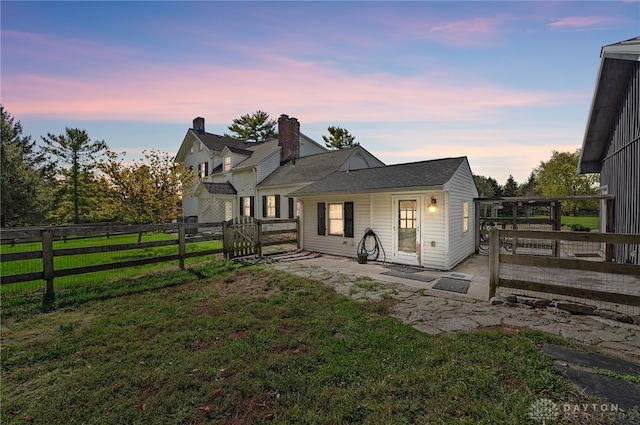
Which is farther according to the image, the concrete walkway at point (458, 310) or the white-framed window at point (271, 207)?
the white-framed window at point (271, 207)

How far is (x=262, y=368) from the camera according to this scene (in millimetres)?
3043

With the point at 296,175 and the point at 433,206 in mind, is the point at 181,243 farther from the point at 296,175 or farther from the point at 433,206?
the point at 296,175

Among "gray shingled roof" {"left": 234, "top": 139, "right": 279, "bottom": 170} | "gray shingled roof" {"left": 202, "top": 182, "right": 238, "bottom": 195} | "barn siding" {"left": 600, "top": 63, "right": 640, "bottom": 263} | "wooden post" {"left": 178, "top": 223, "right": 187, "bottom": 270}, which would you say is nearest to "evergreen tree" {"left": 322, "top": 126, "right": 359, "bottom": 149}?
"gray shingled roof" {"left": 234, "top": 139, "right": 279, "bottom": 170}

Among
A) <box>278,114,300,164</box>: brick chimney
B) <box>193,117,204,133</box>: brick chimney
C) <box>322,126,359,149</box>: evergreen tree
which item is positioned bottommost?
<box>278,114,300,164</box>: brick chimney

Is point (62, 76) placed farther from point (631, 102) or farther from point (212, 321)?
point (631, 102)

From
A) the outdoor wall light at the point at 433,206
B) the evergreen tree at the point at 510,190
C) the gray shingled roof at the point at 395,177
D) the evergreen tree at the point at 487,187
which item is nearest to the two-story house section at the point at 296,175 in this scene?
the gray shingled roof at the point at 395,177

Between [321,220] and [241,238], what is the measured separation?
130 inches

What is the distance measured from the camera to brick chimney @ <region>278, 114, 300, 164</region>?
65.8 ft

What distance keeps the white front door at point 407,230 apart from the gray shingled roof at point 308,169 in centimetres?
672

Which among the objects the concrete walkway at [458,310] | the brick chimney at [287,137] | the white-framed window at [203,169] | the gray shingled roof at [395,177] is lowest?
the concrete walkway at [458,310]

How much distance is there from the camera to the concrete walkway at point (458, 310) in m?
3.70

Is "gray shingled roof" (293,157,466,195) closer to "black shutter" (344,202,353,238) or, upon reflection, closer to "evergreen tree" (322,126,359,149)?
"black shutter" (344,202,353,238)

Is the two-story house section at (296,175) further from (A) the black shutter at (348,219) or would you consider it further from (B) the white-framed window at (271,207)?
(A) the black shutter at (348,219)

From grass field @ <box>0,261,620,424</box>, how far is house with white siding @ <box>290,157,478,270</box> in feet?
14.3
